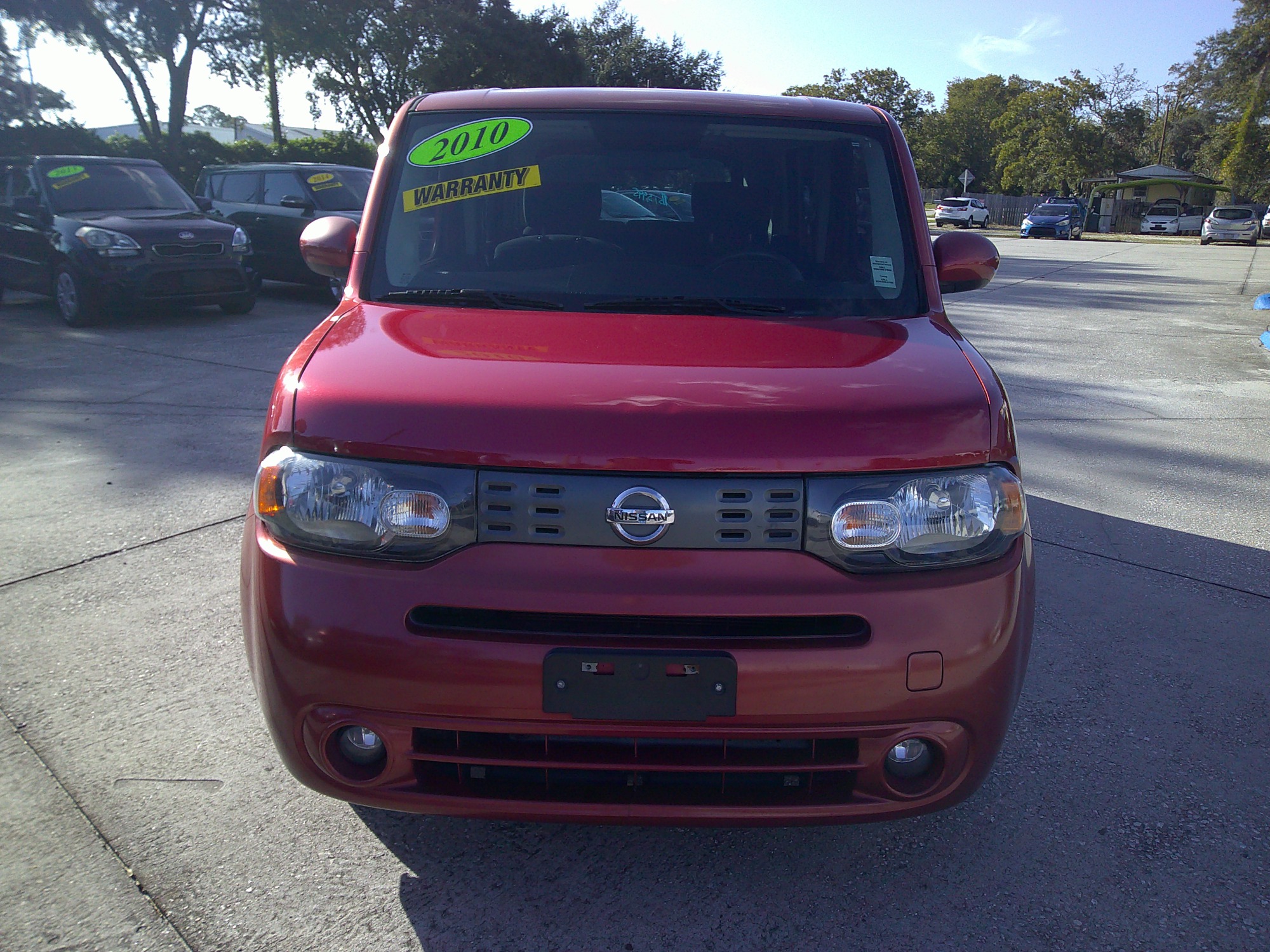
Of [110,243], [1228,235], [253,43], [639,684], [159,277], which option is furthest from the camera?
[1228,235]

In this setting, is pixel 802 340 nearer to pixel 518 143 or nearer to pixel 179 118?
pixel 518 143

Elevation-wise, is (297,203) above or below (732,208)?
below

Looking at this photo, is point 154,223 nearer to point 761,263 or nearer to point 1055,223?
point 761,263

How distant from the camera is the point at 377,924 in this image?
6.81ft

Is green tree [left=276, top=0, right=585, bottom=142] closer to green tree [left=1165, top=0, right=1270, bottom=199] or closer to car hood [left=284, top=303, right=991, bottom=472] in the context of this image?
car hood [left=284, top=303, right=991, bottom=472]

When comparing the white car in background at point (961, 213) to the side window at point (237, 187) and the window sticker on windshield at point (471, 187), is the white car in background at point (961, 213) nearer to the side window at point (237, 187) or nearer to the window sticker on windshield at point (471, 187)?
the side window at point (237, 187)

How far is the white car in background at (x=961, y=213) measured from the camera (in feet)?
151

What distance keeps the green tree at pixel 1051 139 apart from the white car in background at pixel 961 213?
16259mm

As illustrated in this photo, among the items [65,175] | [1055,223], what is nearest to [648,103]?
[65,175]

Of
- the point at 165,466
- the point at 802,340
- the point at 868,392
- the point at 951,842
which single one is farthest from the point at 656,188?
the point at 165,466

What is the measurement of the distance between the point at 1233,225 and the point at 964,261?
4185 centimetres

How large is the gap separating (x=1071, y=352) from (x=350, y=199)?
345 inches

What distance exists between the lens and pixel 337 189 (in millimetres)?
12062

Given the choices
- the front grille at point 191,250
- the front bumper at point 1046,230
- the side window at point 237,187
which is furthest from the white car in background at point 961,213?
the front grille at point 191,250
